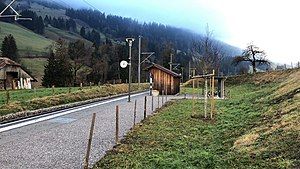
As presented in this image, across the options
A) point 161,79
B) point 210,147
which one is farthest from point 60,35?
point 210,147

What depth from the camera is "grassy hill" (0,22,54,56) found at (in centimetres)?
13269

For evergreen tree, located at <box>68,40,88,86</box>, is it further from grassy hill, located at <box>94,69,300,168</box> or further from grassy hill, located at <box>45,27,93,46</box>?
grassy hill, located at <box>45,27,93,46</box>

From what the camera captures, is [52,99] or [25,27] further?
[25,27]

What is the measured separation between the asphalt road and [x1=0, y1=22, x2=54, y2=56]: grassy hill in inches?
4553

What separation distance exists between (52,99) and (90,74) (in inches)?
2568

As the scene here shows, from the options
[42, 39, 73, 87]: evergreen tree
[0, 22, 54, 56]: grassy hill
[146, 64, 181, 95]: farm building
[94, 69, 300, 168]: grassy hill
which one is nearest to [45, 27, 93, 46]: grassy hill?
[0, 22, 54, 56]: grassy hill

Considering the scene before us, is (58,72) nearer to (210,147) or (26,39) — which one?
(210,147)

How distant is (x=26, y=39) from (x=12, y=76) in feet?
237

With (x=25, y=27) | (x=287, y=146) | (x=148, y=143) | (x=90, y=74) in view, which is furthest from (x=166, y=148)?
(x=25, y=27)

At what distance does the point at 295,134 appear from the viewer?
34.0 ft

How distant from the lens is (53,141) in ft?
42.2

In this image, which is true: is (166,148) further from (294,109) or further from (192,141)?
(294,109)

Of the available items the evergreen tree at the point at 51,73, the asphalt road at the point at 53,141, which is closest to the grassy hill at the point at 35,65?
the evergreen tree at the point at 51,73

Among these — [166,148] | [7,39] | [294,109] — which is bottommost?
[166,148]
